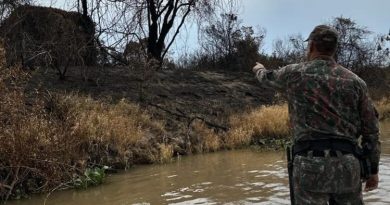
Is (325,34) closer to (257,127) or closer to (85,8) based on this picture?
(257,127)

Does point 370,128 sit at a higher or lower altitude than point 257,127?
higher

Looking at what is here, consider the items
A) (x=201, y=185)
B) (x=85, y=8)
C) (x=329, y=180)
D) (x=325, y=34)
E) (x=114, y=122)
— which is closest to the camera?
(x=329, y=180)

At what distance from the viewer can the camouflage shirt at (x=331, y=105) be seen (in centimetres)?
467

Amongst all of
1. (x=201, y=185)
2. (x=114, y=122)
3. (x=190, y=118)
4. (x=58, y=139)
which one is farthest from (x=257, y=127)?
(x=58, y=139)

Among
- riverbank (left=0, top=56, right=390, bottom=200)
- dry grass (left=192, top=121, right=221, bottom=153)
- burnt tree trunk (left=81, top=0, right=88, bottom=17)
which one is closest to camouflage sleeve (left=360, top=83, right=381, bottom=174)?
riverbank (left=0, top=56, right=390, bottom=200)

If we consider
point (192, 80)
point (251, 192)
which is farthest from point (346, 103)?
point (192, 80)

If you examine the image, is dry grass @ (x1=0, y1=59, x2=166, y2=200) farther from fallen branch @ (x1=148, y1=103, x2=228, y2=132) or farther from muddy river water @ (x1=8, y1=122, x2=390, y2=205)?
fallen branch @ (x1=148, y1=103, x2=228, y2=132)

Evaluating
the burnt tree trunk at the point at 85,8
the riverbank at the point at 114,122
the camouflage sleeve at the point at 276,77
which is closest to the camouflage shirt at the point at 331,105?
the camouflage sleeve at the point at 276,77

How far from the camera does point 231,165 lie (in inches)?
540

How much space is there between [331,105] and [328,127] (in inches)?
7.2

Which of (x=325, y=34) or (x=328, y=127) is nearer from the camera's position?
(x=328, y=127)

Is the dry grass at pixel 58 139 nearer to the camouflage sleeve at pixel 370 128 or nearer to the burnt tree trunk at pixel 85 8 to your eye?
the burnt tree trunk at pixel 85 8

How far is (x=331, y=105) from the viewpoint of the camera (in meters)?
4.68

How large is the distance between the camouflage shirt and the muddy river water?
157 inches
